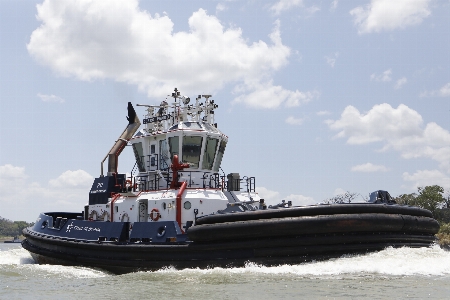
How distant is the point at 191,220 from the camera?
528 inches

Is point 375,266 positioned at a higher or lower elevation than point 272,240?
lower

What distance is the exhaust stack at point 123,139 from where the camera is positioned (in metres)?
17.4

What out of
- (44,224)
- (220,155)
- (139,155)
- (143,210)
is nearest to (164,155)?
(139,155)

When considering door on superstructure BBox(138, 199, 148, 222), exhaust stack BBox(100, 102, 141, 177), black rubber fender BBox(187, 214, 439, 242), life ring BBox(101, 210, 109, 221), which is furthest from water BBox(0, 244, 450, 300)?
exhaust stack BBox(100, 102, 141, 177)

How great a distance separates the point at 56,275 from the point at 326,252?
6476 millimetres

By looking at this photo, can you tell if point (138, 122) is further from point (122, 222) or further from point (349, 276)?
point (349, 276)

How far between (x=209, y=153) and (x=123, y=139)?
13.0 ft

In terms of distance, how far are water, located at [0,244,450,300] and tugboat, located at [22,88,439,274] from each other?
1.21 ft

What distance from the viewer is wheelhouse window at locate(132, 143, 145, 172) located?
1628 cm

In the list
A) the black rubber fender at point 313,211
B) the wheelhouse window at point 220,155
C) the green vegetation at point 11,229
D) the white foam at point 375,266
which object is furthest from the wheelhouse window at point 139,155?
the green vegetation at point 11,229

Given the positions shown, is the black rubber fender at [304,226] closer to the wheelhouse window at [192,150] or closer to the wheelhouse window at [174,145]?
the wheelhouse window at [192,150]

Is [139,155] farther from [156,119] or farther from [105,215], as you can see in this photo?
[105,215]

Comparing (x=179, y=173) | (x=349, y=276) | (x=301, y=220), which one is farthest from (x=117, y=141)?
(x=349, y=276)

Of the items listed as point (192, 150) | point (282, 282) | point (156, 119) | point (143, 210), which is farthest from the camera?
point (156, 119)
